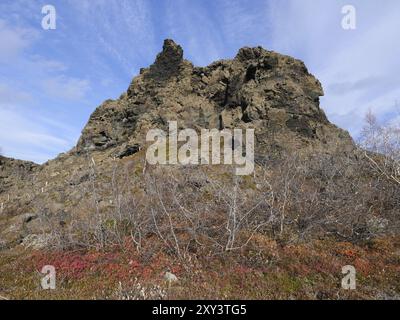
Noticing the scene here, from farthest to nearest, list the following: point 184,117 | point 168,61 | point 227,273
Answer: point 168,61 < point 184,117 < point 227,273

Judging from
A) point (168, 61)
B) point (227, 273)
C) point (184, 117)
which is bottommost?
point (227, 273)

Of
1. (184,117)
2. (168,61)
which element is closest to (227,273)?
(184,117)

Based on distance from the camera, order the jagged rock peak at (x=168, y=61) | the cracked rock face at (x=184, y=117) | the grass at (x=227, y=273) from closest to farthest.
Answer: the grass at (x=227, y=273) → the cracked rock face at (x=184, y=117) → the jagged rock peak at (x=168, y=61)

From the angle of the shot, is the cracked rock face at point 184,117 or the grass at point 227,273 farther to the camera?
the cracked rock face at point 184,117

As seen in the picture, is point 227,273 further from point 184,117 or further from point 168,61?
point 168,61

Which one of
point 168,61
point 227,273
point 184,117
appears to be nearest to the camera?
point 227,273

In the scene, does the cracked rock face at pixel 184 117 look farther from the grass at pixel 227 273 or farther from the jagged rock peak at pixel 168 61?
the grass at pixel 227 273

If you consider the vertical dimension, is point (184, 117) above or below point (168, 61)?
below

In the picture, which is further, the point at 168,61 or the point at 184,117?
the point at 168,61

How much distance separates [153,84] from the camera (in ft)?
155

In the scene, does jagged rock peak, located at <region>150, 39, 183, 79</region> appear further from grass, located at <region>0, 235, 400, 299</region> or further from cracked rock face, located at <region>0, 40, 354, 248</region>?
grass, located at <region>0, 235, 400, 299</region>

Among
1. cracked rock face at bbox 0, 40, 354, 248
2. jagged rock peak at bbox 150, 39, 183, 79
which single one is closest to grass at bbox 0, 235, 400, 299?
cracked rock face at bbox 0, 40, 354, 248

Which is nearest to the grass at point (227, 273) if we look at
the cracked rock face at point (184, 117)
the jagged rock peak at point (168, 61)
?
the cracked rock face at point (184, 117)
